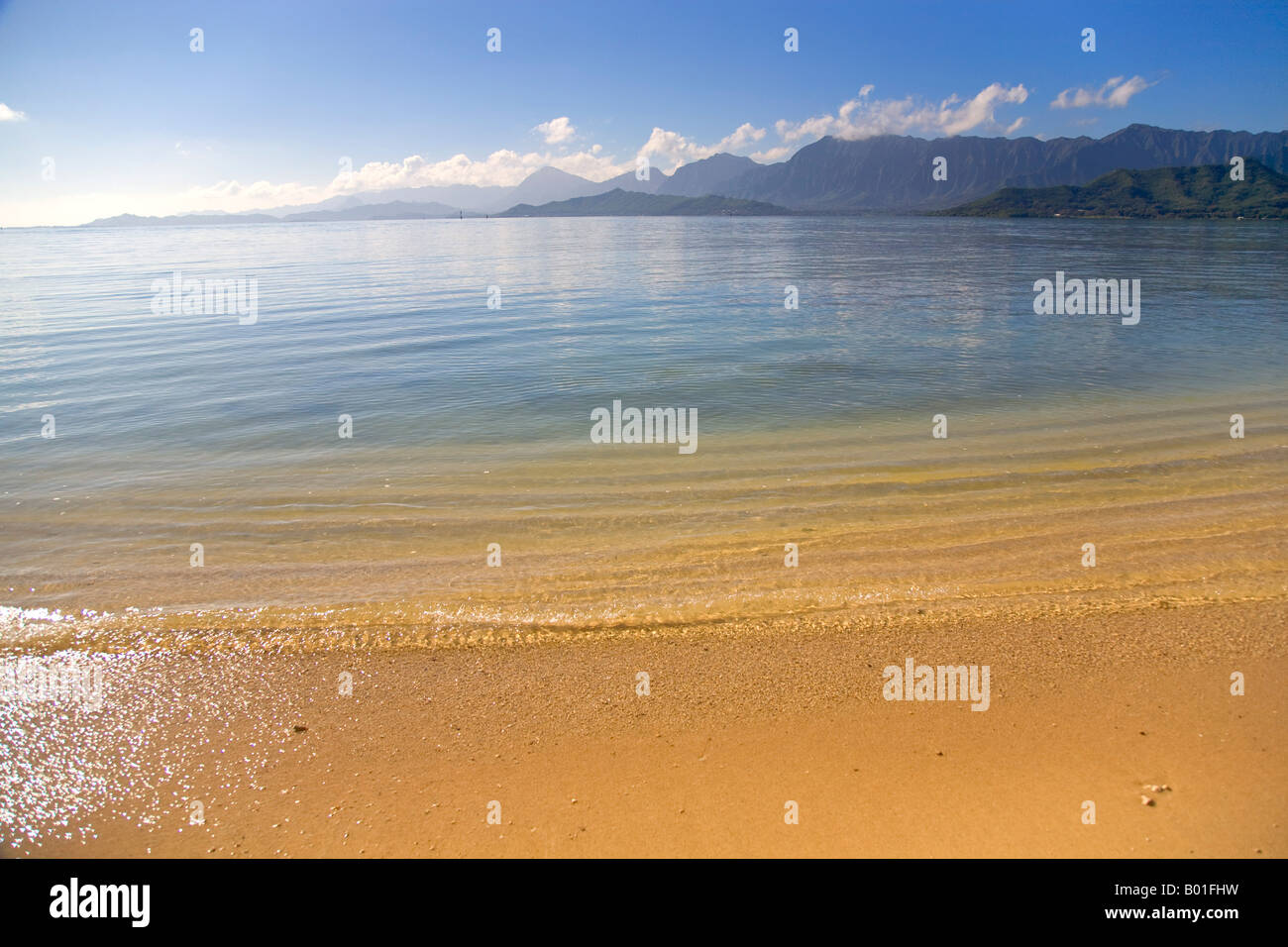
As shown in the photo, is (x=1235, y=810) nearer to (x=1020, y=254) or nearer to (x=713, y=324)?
(x=713, y=324)

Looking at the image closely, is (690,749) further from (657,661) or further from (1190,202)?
(1190,202)

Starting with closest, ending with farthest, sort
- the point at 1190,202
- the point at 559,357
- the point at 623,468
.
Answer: the point at 623,468 < the point at 559,357 < the point at 1190,202

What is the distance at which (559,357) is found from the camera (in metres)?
20.9

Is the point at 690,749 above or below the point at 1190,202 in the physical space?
below

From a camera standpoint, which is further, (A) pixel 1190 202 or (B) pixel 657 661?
(A) pixel 1190 202

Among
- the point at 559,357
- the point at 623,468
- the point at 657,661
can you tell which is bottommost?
the point at 657,661

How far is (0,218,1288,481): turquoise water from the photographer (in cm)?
1448

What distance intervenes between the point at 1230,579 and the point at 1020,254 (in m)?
→ 63.4

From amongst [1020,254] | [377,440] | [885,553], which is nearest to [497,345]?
[377,440]

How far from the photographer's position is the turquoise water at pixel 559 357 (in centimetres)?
1448

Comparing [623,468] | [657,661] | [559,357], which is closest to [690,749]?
[657,661]

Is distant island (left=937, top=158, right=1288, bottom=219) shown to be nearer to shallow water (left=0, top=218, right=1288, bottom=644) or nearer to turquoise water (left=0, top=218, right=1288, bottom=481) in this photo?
turquoise water (left=0, top=218, right=1288, bottom=481)

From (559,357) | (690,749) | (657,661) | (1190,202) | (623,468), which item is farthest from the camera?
(1190,202)

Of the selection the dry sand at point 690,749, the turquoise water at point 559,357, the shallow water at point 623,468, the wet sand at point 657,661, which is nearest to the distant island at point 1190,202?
the turquoise water at point 559,357
